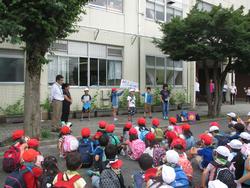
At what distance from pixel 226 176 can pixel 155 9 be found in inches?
765

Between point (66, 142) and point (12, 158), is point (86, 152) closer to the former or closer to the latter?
point (66, 142)

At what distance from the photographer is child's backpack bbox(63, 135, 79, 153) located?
8189mm

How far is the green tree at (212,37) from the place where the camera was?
17.3 metres

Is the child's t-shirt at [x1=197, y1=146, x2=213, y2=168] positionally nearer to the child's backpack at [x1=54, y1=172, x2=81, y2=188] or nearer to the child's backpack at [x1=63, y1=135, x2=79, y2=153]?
the child's backpack at [x1=63, y1=135, x2=79, y2=153]

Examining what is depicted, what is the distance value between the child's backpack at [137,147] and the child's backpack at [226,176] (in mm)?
3136

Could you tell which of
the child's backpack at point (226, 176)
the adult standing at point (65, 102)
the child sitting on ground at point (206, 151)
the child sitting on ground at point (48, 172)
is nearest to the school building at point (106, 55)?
the adult standing at point (65, 102)

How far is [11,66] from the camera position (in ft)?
54.5

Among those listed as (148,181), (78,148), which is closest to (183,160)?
(148,181)

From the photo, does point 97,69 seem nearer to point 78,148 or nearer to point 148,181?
point 78,148

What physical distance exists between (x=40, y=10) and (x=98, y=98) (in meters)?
10.1

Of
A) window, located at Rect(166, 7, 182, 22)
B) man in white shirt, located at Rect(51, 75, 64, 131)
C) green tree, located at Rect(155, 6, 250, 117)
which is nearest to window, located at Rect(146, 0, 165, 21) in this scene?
window, located at Rect(166, 7, 182, 22)

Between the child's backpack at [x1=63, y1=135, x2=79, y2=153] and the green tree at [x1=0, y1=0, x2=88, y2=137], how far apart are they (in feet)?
8.99

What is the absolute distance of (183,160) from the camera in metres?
6.82

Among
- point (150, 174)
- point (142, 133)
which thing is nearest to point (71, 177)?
point (150, 174)
